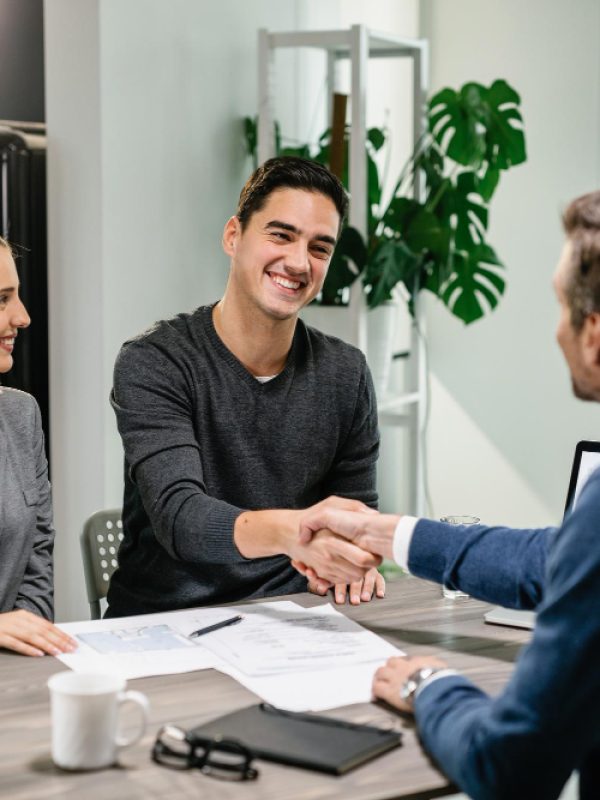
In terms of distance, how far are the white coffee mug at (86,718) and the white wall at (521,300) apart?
3594 millimetres

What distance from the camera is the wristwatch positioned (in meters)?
1.53

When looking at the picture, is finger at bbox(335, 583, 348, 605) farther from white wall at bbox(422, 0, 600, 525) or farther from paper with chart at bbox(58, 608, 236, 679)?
white wall at bbox(422, 0, 600, 525)

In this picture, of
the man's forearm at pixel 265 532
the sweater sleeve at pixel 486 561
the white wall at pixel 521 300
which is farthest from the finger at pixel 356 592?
the white wall at pixel 521 300

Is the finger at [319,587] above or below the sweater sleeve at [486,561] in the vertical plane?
below

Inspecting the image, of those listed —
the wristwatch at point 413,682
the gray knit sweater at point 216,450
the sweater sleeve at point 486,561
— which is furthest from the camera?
the gray knit sweater at point 216,450

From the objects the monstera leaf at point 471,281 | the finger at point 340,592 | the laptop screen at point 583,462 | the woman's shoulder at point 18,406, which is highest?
the monstera leaf at point 471,281

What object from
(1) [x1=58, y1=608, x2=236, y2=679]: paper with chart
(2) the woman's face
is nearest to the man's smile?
(2) the woman's face

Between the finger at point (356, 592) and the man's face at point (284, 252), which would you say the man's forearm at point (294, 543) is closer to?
the finger at point (356, 592)

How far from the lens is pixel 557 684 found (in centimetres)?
124

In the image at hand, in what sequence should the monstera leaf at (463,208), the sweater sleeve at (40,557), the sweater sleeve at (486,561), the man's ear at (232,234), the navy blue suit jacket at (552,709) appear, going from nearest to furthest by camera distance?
1. the navy blue suit jacket at (552,709)
2. the sweater sleeve at (486,561)
3. the sweater sleeve at (40,557)
4. the man's ear at (232,234)
5. the monstera leaf at (463,208)

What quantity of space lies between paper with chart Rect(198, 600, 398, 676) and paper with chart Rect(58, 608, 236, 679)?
4 centimetres

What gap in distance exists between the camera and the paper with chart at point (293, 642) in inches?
68.5

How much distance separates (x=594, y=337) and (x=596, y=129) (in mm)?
3560

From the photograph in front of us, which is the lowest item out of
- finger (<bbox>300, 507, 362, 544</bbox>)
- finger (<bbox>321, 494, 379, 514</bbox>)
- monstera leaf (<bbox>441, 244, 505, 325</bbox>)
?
finger (<bbox>300, 507, 362, 544</bbox>)
